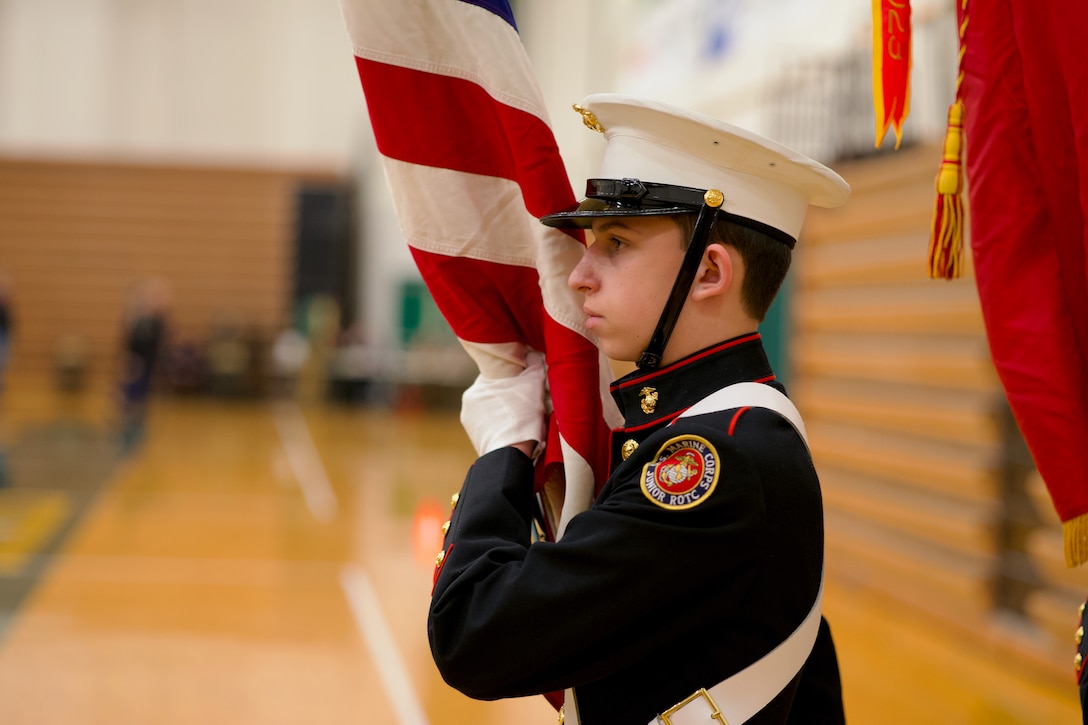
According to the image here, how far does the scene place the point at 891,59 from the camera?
3.99ft

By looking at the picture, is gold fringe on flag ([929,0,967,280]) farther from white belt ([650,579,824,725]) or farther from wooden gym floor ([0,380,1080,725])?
wooden gym floor ([0,380,1080,725])

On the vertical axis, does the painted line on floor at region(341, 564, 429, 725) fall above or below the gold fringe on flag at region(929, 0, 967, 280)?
below

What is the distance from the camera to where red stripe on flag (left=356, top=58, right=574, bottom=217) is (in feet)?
3.94

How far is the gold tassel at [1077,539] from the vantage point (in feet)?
3.41

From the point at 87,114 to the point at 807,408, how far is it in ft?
45.3

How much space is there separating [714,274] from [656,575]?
1.05 feet

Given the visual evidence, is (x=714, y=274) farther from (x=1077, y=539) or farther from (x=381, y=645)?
(x=381, y=645)

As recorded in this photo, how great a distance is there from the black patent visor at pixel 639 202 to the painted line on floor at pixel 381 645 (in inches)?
104

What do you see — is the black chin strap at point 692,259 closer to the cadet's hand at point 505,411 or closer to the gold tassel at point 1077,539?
the cadet's hand at point 505,411

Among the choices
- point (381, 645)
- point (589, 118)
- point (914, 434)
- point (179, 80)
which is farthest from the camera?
point (179, 80)

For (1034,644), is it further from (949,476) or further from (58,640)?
(58,640)

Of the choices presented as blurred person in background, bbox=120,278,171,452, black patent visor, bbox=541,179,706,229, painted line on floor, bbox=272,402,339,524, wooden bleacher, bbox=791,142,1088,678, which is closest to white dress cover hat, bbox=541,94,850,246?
black patent visor, bbox=541,179,706,229

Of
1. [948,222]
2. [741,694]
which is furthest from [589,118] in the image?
[741,694]

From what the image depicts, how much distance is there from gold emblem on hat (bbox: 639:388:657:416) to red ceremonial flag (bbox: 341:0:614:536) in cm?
7
